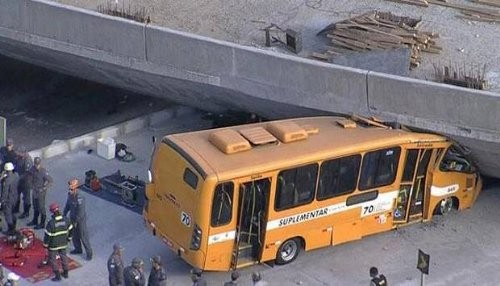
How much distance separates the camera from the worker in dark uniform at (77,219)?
1814 cm

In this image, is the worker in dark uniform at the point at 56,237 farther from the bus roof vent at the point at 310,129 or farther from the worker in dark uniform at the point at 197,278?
the bus roof vent at the point at 310,129

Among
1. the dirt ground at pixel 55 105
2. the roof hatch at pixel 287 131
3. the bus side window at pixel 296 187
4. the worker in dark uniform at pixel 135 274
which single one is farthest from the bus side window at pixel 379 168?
the dirt ground at pixel 55 105

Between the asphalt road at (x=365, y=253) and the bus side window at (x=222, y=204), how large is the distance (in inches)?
53.6

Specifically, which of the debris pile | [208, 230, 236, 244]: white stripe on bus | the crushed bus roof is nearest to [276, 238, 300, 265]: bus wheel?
[208, 230, 236, 244]: white stripe on bus

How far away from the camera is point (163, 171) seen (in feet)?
60.2

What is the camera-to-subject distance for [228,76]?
69.2 feet

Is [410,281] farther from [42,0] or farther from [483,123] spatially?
[42,0]

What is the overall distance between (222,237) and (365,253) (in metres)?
3.05

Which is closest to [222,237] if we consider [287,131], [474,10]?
[287,131]

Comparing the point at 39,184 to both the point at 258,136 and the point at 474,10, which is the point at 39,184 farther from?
the point at 474,10

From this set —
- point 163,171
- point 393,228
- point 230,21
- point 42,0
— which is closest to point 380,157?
point 393,228

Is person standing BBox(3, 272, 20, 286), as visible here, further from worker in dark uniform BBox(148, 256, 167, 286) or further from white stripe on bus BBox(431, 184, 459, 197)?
white stripe on bus BBox(431, 184, 459, 197)

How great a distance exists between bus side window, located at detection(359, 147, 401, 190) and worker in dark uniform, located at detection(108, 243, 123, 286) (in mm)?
4540

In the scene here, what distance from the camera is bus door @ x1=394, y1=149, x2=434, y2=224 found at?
19609 mm
